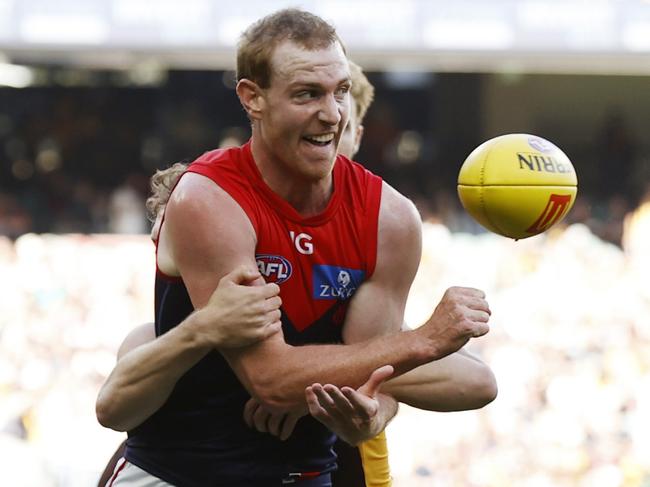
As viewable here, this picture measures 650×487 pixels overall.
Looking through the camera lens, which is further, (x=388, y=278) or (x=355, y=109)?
(x=355, y=109)

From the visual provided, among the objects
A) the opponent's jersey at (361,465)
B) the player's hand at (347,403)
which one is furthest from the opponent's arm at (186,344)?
the opponent's jersey at (361,465)

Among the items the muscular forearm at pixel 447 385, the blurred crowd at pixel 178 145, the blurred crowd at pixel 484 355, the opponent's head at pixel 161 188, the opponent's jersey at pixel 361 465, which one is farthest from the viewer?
the blurred crowd at pixel 178 145

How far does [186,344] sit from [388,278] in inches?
24.7

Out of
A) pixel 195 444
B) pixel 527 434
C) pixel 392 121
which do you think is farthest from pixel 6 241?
pixel 195 444

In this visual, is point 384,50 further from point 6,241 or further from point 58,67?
point 6,241

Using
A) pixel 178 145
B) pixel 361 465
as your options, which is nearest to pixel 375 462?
pixel 361 465

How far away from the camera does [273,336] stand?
3.18 metres

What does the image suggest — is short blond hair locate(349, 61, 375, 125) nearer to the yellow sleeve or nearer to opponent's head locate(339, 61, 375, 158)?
opponent's head locate(339, 61, 375, 158)

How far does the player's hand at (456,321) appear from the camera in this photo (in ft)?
10.2

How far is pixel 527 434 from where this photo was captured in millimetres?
9508

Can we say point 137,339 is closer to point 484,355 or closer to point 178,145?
point 484,355

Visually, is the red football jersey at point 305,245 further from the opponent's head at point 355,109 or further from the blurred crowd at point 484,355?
the blurred crowd at point 484,355

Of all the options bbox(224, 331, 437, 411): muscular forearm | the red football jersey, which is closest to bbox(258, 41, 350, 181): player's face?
the red football jersey

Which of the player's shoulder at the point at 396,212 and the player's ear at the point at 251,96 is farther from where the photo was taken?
the player's shoulder at the point at 396,212
